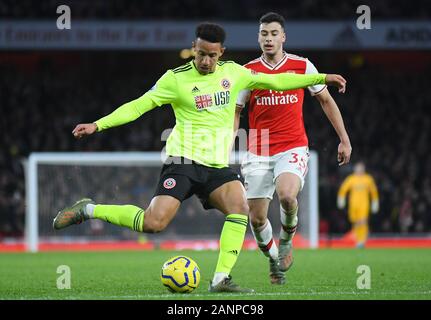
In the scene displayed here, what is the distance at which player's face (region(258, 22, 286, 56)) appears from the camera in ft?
27.9

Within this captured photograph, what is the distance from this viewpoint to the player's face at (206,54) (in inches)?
283

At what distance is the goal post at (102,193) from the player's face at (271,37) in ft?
29.6

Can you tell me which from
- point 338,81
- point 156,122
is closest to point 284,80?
point 338,81

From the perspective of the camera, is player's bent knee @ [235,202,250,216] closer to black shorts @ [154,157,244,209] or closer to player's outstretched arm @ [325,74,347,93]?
black shorts @ [154,157,244,209]

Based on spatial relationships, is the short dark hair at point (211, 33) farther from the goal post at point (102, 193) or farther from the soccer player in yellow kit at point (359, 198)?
the soccer player in yellow kit at point (359, 198)

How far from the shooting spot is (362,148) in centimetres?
2370

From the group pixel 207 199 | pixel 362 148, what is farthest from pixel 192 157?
pixel 362 148

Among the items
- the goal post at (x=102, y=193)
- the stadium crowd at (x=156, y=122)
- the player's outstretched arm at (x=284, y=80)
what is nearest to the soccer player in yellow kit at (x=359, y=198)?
the goal post at (x=102, y=193)

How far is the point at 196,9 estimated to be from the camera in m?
24.0

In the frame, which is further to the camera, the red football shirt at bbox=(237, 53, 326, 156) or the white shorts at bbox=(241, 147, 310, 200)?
the red football shirt at bbox=(237, 53, 326, 156)

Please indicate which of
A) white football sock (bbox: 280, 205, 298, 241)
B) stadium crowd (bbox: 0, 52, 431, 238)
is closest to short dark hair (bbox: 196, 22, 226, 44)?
white football sock (bbox: 280, 205, 298, 241)
